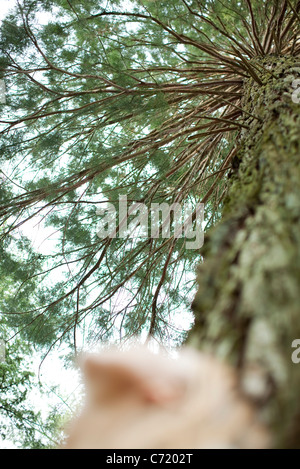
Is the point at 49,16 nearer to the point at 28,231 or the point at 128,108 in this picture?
the point at 128,108

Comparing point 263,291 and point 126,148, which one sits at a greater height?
point 126,148

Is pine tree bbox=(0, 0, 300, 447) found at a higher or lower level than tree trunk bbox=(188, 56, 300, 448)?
higher

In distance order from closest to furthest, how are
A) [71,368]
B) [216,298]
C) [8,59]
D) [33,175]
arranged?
[216,298], [8,59], [33,175], [71,368]

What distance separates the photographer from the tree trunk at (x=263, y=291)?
1.50 feet

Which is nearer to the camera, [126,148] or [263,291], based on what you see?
[263,291]

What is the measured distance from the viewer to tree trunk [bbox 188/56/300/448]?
0.46 meters

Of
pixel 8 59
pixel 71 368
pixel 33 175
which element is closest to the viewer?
pixel 8 59

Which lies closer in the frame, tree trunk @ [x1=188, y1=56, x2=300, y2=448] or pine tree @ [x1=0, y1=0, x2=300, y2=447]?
tree trunk @ [x1=188, y1=56, x2=300, y2=448]

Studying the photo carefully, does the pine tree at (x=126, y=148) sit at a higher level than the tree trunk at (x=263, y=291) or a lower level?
higher

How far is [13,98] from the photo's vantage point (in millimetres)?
2445

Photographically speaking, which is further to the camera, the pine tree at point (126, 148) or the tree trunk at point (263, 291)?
the pine tree at point (126, 148)

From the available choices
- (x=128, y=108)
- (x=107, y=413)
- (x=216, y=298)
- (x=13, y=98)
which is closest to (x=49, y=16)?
(x=13, y=98)

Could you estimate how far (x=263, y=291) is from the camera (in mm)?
564

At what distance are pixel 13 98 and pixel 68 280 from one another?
1.24m
